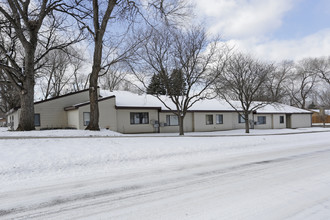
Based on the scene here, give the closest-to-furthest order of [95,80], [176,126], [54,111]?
[95,80]
[54,111]
[176,126]

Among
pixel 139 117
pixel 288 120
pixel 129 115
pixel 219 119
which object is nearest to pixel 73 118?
pixel 129 115

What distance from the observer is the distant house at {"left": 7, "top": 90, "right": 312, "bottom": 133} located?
70.9 ft

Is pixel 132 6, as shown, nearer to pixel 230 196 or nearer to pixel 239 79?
pixel 239 79

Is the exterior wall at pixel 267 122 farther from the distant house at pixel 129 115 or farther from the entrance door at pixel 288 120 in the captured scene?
the entrance door at pixel 288 120

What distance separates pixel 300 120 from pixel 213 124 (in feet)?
56.2

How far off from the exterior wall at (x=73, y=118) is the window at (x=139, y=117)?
16.8 ft

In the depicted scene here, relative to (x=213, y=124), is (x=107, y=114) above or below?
above

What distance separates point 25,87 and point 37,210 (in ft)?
43.6

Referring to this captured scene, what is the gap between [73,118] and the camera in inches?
852

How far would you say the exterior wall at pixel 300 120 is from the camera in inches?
1427

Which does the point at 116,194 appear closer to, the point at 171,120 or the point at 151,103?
the point at 151,103

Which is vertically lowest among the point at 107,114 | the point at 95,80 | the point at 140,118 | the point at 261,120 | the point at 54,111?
the point at 261,120

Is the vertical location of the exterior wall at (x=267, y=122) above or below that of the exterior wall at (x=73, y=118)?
below

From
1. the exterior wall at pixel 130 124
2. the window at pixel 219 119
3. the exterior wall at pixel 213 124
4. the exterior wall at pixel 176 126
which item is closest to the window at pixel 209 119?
the exterior wall at pixel 213 124
